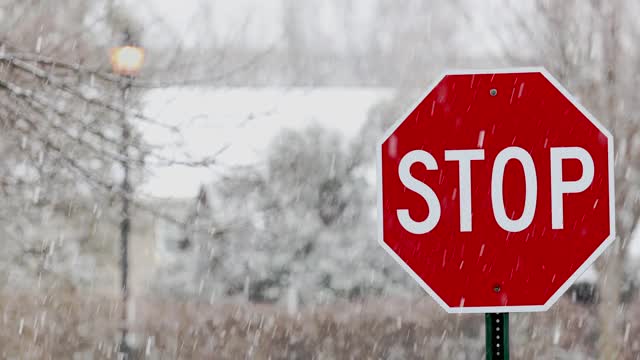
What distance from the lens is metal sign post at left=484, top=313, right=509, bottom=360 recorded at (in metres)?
2.87

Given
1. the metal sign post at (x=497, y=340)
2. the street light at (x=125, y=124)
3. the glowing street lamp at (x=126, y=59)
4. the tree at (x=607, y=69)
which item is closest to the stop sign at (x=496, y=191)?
the metal sign post at (x=497, y=340)

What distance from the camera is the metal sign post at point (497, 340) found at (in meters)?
2.87

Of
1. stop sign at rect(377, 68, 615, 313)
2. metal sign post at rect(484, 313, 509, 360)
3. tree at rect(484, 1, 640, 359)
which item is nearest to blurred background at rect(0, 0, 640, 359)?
tree at rect(484, 1, 640, 359)

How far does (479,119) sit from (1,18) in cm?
645

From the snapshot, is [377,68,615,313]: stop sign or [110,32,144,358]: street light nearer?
[377,68,615,313]: stop sign

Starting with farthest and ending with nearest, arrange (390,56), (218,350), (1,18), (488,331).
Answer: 1. (390,56)
2. (218,350)
3. (1,18)
4. (488,331)

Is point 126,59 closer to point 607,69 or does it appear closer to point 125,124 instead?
point 125,124

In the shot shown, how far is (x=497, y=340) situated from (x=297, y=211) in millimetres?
16269

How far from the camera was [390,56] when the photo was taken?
21594 mm

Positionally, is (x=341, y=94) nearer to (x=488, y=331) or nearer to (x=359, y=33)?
(x=359, y=33)

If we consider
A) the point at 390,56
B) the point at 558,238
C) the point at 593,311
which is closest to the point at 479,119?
the point at 558,238

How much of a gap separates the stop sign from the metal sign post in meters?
0.05

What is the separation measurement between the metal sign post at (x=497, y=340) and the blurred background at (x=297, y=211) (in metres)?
5.37

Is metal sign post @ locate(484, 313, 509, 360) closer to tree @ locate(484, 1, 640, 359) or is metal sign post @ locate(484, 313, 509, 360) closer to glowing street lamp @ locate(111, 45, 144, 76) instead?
glowing street lamp @ locate(111, 45, 144, 76)
